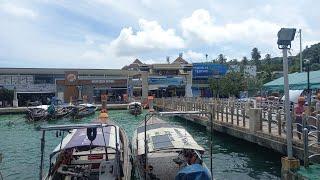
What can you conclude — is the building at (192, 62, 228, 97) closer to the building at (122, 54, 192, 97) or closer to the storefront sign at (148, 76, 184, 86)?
the building at (122, 54, 192, 97)

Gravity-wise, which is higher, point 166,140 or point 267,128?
point 166,140

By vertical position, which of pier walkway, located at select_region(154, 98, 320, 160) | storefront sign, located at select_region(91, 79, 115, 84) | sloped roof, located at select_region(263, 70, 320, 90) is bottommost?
pier walkway, located at select_region(154, 98, 320, 160)

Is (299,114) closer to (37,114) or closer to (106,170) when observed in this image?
(106,170)

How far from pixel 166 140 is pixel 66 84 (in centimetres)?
6411

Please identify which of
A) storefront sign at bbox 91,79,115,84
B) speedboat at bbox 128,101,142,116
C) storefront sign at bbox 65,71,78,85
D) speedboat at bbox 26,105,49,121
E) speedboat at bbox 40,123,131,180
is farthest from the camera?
storefront sign at bbox 91,79,115,84

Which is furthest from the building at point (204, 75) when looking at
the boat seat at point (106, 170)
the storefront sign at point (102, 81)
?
the boat seat at point (106, 170)

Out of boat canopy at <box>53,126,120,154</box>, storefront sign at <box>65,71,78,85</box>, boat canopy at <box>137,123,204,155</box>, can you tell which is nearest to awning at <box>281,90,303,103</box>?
boat canopy at <box>137,123,204,155</box>

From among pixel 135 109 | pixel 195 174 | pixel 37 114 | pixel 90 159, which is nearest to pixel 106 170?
pixel 90 159

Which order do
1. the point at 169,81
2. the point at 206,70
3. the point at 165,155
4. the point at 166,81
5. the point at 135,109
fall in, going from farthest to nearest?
the point at 206,70
the point at 169,81
the point at 166,81
the point at 135,109
the point at 165,155

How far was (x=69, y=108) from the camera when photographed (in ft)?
174

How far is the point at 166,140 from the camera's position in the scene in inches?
627

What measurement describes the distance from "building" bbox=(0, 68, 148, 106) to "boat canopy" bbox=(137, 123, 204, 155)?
59902mm

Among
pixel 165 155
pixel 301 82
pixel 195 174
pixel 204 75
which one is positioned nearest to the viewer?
pixel 195 174

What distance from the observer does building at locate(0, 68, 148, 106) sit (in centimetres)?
7756
